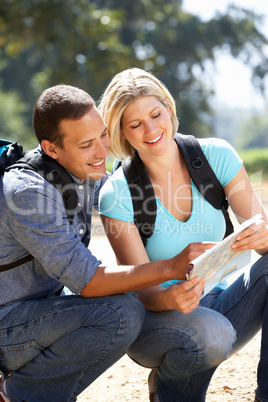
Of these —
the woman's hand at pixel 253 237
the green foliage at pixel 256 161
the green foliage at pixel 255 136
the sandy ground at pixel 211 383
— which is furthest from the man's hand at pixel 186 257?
the green foliage at pixel 255 136

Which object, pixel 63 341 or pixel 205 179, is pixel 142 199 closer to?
pixel 205 179

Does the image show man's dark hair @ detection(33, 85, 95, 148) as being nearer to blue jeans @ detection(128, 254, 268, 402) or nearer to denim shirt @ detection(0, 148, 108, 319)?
denim shirt @ detection(0, 148, 108, 319)

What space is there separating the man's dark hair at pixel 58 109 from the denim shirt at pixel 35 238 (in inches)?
11.1

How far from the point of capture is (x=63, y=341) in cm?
243

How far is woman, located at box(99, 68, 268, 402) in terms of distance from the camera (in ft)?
8.29

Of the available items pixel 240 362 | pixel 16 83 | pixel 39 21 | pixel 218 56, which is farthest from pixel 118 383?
pixel 16 83

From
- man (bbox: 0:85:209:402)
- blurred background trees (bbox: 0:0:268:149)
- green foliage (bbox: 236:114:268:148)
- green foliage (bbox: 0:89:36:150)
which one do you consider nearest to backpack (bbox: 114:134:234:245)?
man (bbox: 0:85:209:402)

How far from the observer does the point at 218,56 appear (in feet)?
106

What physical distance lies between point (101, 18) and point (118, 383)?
13.8m

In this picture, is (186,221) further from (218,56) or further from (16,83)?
(16,83)

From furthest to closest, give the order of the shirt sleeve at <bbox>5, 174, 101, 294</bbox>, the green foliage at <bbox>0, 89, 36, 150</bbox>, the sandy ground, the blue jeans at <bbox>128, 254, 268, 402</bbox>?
1. the green foliage at <bbox>0, 89, 36, 150</bbox>
2. the sandy ground
3. the blue jeans at <bbox>128, 254, 268, 402</bbox>
4. the shirt sleeve at <bbox>5, 174, 101, 294</bbox>

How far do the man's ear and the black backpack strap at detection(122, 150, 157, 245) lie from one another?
1.45 ft

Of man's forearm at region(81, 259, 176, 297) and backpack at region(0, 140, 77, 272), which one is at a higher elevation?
backpack at region(0, 140, 77, 272)

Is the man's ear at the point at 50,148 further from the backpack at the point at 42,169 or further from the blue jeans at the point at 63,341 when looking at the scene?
the blue jeans at the point at 63,341
